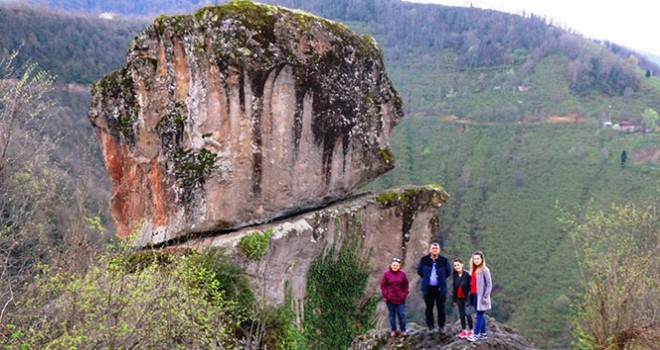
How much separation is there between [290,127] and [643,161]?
255 feet

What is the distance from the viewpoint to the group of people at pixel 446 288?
10562 mm

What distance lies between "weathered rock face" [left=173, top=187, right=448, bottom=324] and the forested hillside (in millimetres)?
34346

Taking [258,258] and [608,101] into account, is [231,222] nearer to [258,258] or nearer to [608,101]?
[258,258]

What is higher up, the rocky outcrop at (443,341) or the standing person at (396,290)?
the standing person at (396,290)

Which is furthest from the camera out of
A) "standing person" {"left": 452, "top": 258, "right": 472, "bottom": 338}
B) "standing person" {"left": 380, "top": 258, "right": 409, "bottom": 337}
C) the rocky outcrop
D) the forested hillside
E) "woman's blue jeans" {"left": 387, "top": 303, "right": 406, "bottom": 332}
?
the forested hillside

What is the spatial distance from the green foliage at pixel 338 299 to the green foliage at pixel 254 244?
192 centimetres

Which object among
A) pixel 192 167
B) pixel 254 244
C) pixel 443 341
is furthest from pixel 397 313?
pixel 192 167

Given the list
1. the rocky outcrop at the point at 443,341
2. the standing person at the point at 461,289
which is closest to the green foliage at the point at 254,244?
the rocky outcrop at the point at 443,341

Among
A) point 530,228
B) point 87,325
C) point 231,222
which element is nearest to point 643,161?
point 530,228

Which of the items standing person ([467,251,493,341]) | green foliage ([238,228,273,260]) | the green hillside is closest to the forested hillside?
the green hillside

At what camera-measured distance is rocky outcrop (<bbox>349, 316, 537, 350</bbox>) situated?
1075cm

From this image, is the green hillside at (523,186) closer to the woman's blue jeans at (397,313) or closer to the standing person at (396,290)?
the woman's blue jeans at (397,313)

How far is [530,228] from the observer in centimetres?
6712

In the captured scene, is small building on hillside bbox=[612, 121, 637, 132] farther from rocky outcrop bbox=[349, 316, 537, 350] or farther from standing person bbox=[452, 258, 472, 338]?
standing person bbox=[452, 258, 472, 338]
